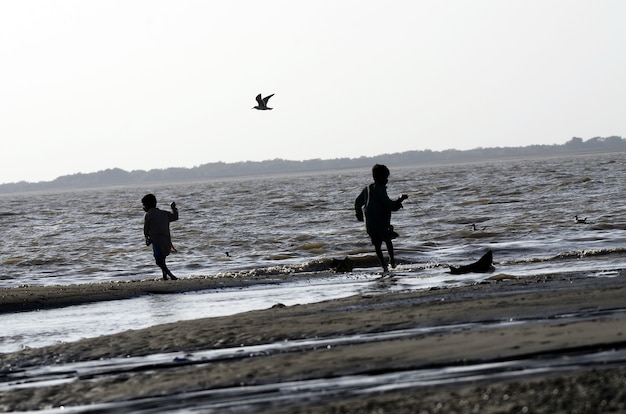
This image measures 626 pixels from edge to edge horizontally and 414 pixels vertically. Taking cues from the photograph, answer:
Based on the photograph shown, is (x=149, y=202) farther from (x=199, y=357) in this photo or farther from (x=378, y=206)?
(x=199, y=357)

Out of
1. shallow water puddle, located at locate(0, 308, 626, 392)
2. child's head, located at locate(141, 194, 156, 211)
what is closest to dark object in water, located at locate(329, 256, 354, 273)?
child's head, located at locate(141, 194, 156, 211)

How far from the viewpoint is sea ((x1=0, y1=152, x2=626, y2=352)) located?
1480 cm

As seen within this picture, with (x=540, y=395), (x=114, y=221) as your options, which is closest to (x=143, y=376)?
(x=540, y=395)

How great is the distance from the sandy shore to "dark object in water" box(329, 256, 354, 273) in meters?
6.58

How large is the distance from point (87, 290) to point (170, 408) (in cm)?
1057

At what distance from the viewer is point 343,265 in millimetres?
20141

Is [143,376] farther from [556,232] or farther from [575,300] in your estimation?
[556,232]

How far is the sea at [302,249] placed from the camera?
14797 mm

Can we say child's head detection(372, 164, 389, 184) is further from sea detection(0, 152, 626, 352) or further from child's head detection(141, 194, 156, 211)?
child's head detection(141, 194, 156, 211)

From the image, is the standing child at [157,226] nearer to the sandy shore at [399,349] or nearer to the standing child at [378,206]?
the standing child at [378,206]

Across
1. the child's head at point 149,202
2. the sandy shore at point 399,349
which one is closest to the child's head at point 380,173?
the sandy shore at point 399,349

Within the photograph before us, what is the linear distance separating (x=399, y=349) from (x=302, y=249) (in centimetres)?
1930

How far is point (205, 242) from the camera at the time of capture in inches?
1275

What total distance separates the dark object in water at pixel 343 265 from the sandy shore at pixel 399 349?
6.58 meters
